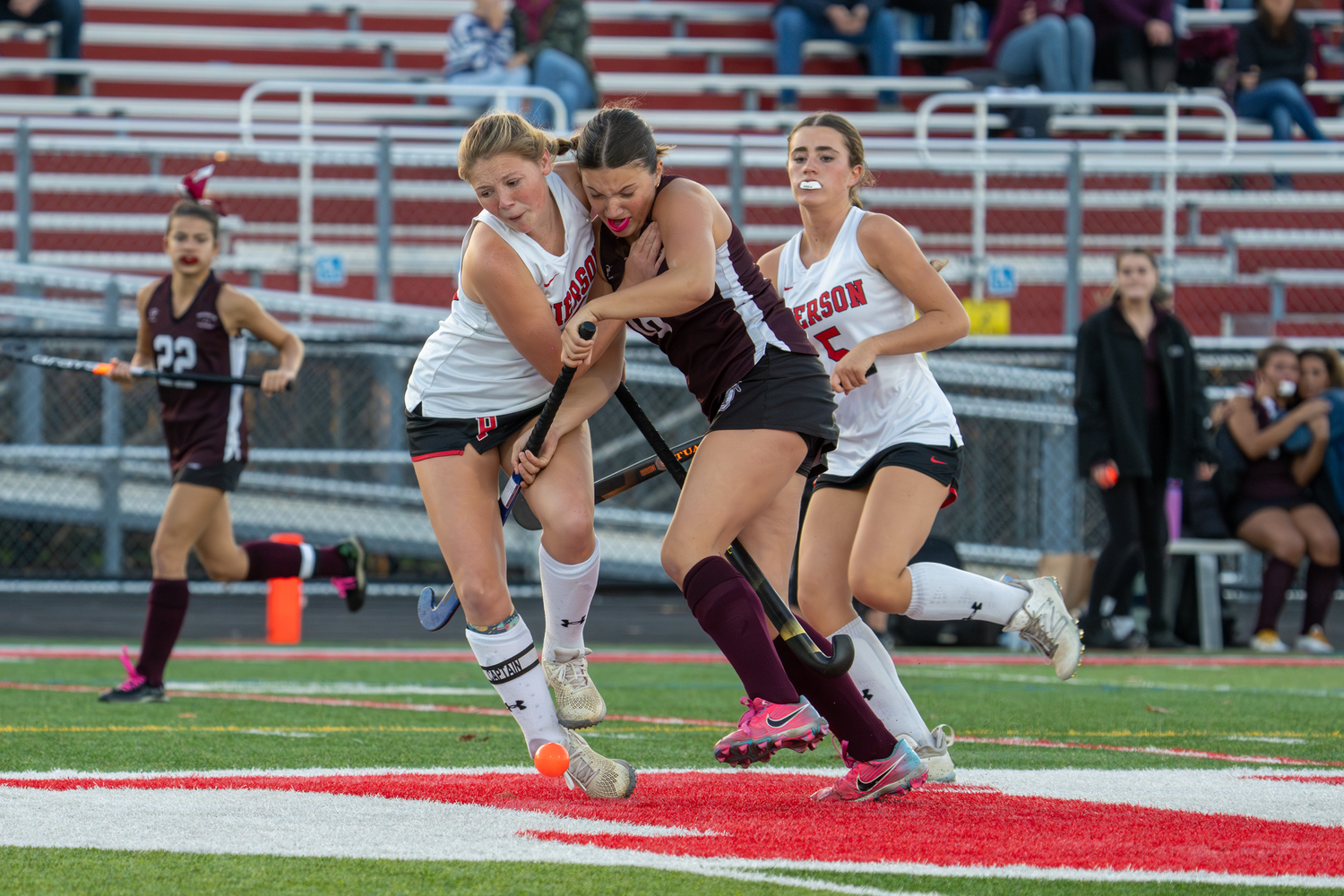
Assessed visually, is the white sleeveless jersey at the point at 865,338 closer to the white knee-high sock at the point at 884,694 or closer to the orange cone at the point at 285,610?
the white knee-high sock at the point at 884,694

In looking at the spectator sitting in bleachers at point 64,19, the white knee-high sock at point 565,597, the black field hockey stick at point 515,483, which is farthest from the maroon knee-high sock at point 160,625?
the spectator sitting in bleachers at point 64,19

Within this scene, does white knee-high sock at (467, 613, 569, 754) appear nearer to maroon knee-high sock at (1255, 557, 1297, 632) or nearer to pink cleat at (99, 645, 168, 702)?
pink cleat at (99, 645, 168, 702)

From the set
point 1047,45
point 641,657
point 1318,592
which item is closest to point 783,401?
point 641,657

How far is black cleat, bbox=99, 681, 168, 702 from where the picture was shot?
6488 millimetres

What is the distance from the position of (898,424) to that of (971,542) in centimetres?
691

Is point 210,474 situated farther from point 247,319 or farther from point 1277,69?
point 1277,69

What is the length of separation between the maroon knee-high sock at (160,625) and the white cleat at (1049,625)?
3.50 meters

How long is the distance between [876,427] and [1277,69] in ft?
42.5

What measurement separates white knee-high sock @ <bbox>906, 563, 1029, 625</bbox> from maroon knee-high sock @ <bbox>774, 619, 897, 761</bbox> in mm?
746

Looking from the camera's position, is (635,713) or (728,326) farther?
(635,713)

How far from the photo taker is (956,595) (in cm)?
466

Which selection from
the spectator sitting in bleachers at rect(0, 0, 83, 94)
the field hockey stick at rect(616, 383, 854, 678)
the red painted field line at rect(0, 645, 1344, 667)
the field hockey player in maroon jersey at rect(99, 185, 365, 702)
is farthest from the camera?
the spectator sitting in bleachers at rect(0, 0, 83, 94)

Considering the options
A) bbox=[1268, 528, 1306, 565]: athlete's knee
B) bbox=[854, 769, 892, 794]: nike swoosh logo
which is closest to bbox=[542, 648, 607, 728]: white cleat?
bbox=[854, 769, 892, 794]: nike swoosh logo

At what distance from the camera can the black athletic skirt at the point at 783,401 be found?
4027 mm
